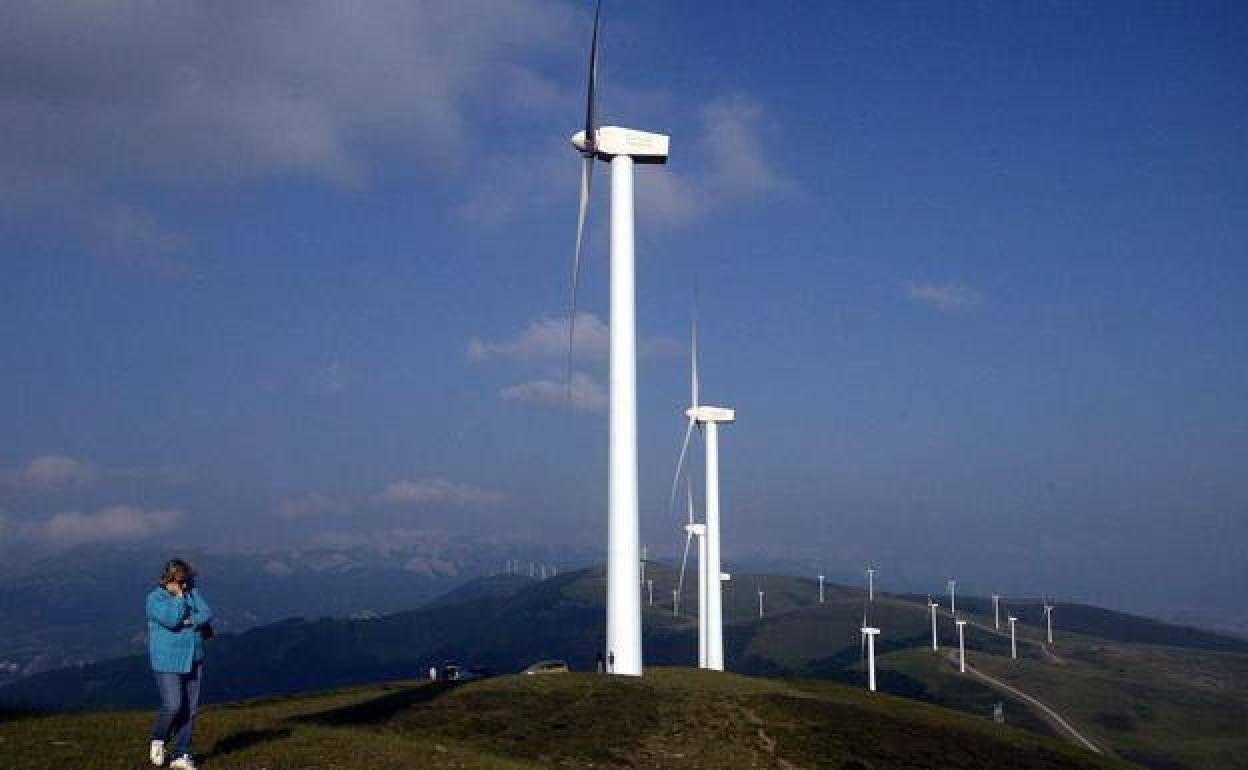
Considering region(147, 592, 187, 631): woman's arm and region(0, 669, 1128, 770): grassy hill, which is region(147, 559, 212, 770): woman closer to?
region(147, 592, 187, 631): woman's arm

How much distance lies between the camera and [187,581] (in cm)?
2125

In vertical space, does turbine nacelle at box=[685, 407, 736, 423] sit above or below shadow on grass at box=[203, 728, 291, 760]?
above

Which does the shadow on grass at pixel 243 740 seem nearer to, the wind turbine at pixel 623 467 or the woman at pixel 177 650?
the woman at pixel 177 650

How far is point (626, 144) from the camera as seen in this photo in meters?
59.9

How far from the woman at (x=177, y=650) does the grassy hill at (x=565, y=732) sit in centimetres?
139

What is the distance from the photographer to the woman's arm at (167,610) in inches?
808

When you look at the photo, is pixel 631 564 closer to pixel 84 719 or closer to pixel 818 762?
pixel 818 762

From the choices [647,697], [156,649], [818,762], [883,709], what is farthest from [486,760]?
[883,709]

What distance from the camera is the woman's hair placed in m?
21.0

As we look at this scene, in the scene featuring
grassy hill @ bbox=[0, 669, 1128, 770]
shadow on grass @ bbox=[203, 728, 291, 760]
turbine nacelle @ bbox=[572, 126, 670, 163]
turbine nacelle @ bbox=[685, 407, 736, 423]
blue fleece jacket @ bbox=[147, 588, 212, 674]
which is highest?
turbine nacelle @ bbox=[572, 126, 670, 163]

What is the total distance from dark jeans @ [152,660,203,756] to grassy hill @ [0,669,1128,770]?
133 cm

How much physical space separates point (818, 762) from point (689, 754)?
4.99m

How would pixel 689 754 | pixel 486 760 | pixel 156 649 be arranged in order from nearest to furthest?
pixel 156 649
pixel 486 760
pixel 689 754

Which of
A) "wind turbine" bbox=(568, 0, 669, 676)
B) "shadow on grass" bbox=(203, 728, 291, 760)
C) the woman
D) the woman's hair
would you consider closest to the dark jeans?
the woman
